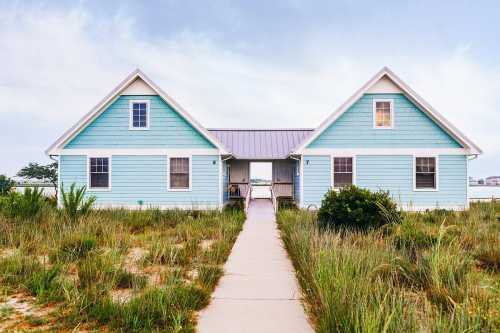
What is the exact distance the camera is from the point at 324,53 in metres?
17.3

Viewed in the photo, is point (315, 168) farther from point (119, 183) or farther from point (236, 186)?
point (119, 183)

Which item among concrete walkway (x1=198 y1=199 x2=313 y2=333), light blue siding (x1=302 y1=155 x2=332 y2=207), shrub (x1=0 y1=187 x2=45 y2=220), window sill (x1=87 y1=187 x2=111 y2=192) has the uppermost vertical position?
light blue siding (x1=302 y1=155 x2=332 y2=207)

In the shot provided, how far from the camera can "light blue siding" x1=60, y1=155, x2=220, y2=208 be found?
15625 millimetres

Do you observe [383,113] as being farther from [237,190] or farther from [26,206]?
[26,206]

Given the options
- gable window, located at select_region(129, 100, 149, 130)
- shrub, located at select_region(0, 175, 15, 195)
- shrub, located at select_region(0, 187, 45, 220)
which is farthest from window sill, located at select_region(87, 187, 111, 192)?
shrub, located at select_region(0, 175, 15, 195)

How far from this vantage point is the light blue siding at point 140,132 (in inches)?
616

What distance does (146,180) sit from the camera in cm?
1575

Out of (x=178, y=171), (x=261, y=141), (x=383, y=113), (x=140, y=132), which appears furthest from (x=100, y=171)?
(x=383, y=113)

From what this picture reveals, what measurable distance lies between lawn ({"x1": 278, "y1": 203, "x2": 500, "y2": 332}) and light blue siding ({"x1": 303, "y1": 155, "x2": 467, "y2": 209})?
7.69 meters

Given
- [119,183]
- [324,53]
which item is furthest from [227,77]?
[119,183]

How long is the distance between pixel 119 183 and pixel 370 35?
48.1ft

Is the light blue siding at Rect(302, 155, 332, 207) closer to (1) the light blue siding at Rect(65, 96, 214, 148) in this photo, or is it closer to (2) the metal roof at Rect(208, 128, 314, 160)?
(2) the metal roof at Rect(208, 128, 314, 160)

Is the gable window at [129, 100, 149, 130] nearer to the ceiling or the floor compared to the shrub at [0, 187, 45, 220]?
nearer to the ceiling

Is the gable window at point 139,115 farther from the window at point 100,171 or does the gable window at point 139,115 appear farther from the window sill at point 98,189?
the window sill at point 98,189
